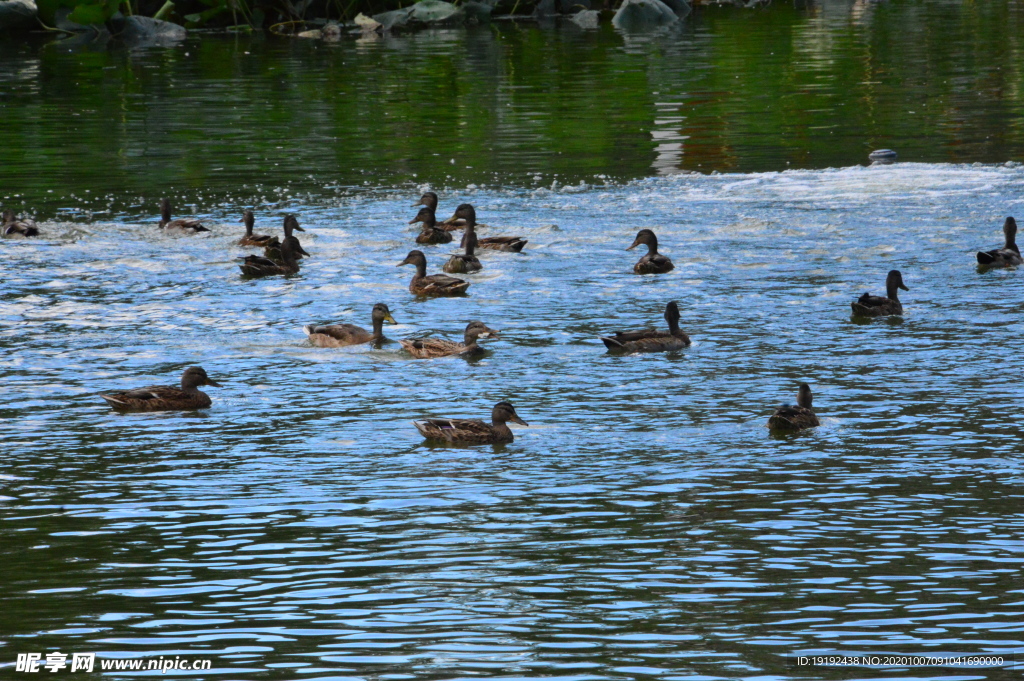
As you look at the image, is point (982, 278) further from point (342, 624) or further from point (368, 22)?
point (368, 22)

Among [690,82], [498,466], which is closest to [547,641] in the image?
[498,466]

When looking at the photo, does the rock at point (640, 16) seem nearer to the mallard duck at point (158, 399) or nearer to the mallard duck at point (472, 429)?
the mallard duck at point (158, 399)

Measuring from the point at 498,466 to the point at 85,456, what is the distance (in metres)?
3.65

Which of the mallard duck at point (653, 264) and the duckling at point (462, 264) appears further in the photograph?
the duckling at point (462, 264)

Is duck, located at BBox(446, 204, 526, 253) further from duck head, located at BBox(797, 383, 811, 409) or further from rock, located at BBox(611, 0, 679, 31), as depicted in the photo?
rock, located at BBox(611, 0, 679, 31)

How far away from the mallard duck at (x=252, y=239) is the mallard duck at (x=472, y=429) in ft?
31.8

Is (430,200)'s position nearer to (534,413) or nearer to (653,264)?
(653,264)

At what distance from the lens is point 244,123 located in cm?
3769

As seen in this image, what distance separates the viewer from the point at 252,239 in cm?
2294

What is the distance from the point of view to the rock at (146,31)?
2446 inches

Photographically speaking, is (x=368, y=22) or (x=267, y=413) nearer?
(x=267, y=413)

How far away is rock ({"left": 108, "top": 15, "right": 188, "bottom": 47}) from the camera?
6212 centimetres

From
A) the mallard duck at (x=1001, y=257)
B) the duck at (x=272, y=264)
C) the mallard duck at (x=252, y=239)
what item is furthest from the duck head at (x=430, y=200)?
the mallard duck at (x=1001, y=257)

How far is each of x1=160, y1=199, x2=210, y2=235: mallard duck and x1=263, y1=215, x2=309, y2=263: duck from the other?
5.74ft
